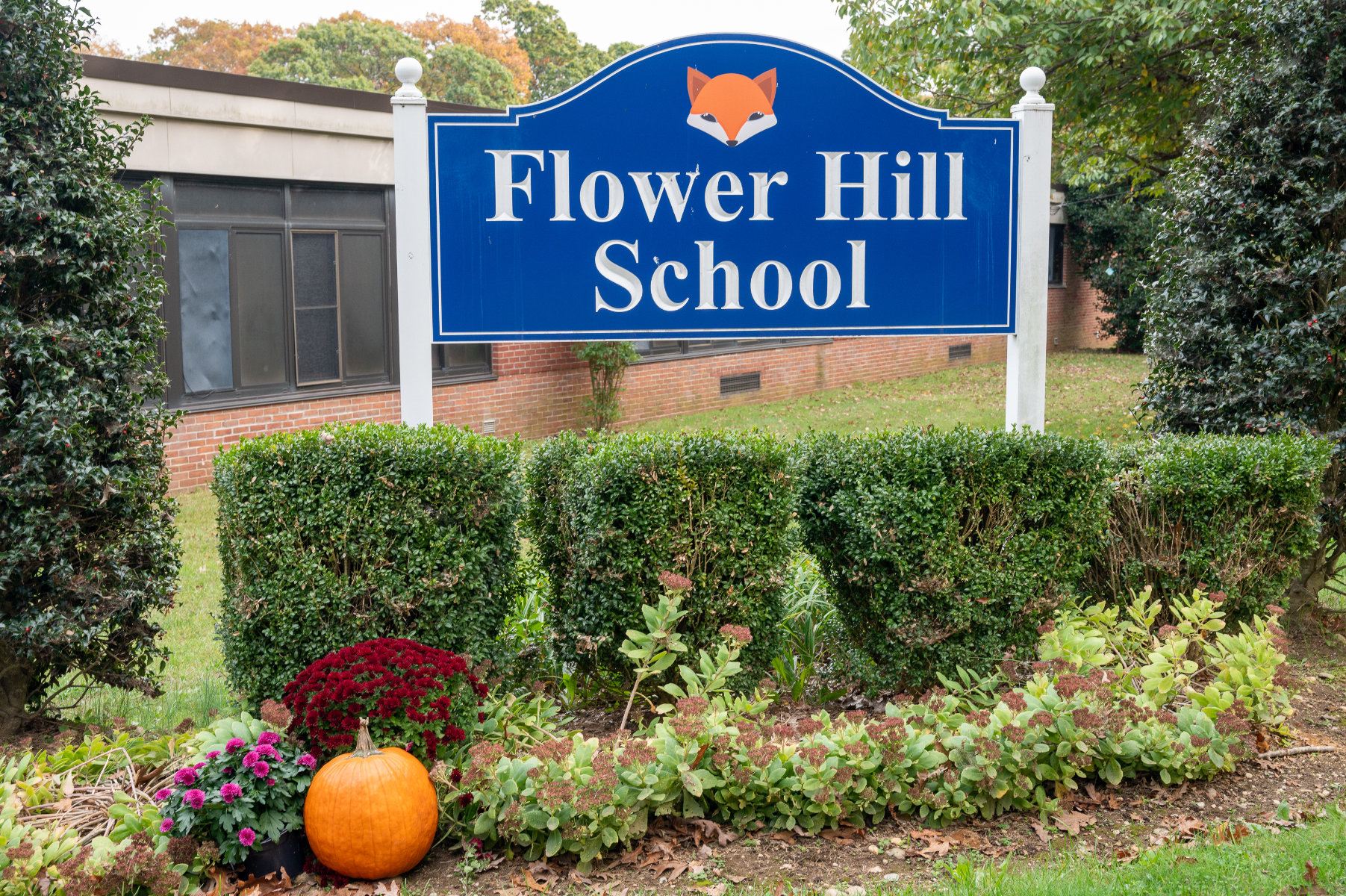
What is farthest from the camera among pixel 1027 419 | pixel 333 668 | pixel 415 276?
pixel 1027 419

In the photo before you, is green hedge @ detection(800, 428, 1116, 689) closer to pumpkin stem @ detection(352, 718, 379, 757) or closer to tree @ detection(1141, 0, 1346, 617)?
tree @ detection(1141, 0, 1346, 617)

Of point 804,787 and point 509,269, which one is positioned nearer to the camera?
point 804,787

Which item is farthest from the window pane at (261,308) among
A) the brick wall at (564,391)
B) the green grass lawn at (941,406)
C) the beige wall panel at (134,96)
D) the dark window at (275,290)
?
the green grass lawn at (941,406)

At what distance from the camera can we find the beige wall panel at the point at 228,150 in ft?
31.0

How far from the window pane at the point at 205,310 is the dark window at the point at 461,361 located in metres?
2.42

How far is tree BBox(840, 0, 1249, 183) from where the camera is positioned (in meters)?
8.84

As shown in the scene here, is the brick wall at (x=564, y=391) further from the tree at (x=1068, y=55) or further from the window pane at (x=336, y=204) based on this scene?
the tree at (x=1068, y=55)

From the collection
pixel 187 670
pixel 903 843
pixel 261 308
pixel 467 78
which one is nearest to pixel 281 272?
pixel 261 308

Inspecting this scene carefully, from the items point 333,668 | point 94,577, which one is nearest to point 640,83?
point 333,668

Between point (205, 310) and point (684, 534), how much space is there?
7852mm

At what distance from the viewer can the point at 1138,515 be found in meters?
4.34

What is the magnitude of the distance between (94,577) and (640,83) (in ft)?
9.28

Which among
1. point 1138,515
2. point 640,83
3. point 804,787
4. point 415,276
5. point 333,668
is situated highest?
point 640,83

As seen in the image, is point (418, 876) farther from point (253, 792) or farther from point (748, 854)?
point (748, 854)
